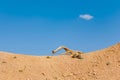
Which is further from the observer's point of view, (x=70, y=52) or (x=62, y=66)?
(x=70, y=52)

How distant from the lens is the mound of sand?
27.2 m

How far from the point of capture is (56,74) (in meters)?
28.0

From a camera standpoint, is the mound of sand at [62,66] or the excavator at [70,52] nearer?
the mound of sand at [62,66]

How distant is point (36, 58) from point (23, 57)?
1.27m

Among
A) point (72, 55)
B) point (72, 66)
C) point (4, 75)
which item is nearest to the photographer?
point (4, 75)

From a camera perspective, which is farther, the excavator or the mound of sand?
the excavator

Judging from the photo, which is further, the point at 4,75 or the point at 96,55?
the point at 96,55

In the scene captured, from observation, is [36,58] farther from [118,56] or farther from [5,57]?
[118,56]

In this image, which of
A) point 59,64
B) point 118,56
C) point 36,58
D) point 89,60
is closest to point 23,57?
point 36,58

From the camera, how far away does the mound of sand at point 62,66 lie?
27234mm

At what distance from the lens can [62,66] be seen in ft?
96.2

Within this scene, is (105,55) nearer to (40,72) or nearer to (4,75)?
(40,72)

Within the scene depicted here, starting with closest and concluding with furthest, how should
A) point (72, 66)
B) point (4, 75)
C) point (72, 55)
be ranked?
point (4, 75) < point (72, 66) < point (72, 55)

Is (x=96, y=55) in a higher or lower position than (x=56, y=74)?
higher
